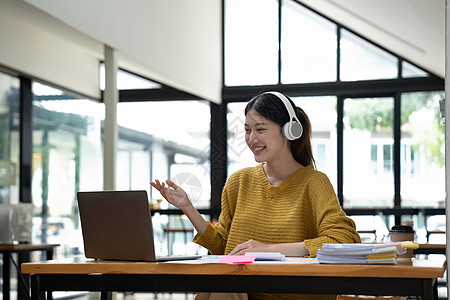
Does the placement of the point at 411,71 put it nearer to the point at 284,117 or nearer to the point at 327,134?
the point at 327,134

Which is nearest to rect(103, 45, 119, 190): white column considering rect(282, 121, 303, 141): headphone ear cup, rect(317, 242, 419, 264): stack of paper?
rect(282, 121, 303, 141): headphone ear cup

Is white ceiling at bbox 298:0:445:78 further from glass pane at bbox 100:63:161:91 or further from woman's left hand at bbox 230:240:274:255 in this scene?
woman's left hand at bbox 230:240:274:255

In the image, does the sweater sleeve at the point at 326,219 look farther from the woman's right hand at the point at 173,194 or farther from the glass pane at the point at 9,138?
the glass pane at the point at 9,138

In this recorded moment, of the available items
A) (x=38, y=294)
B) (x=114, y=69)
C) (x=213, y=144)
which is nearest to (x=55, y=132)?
(x=114, y=69)

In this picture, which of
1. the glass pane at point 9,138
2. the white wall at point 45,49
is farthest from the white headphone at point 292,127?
the glass pane at point 9,138

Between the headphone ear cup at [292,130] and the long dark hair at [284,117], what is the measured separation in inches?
1.4

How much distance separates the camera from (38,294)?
1.89m

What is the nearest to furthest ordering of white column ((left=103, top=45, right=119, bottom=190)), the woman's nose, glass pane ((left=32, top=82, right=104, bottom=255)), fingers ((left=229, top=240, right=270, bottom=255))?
1. fingers ((left=229, top=240, right=270, bottom=255))
2. the woman's nose
3. white column ((left=103, top=45, right=119, bottom=190))
4. glass pane ((left=32, top=82, right=104, bottom=255))

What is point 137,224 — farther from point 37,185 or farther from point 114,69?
point 37,185

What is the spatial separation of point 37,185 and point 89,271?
5181 millimetres

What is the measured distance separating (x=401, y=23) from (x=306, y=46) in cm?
216

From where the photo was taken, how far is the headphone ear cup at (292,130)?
2328 millimetres

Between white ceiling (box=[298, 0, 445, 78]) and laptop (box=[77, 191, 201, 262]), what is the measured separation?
4398 mm

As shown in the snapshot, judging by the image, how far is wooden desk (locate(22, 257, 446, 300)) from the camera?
5.27ft
